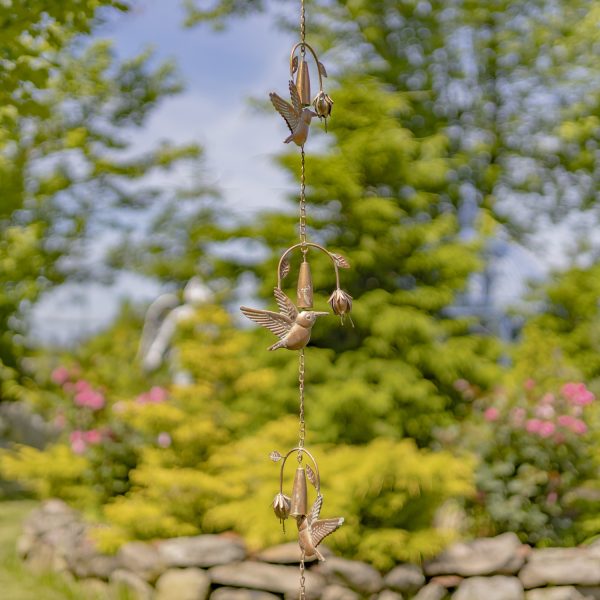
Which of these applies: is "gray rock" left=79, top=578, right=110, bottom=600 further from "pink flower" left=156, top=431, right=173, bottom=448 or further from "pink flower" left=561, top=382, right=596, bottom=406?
"pink flower" left=561, top=382, right=596, bottom=406

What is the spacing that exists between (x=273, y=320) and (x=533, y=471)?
4.63 metres

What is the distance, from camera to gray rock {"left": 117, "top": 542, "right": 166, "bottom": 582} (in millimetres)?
5191

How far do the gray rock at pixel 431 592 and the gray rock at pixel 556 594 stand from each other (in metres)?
0.58

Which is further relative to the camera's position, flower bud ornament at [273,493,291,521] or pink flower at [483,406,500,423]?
pink flower at [483,406,500,423]

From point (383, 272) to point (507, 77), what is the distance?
28.1 feet

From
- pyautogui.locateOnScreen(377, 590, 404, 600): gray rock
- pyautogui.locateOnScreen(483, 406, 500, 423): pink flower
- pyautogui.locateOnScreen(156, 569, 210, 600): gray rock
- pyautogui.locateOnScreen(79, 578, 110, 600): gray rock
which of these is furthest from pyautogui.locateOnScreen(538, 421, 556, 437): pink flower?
pyautogui.locateOnScreen(79, 578, 110, 600): gray rock

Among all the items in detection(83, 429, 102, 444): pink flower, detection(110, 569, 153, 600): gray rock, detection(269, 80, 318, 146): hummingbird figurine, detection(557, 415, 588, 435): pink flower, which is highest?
detection(83, 429, 102, 444): pink flower

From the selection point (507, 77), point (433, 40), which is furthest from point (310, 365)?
point (507, 77)

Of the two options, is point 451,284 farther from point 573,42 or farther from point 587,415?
point 573,42

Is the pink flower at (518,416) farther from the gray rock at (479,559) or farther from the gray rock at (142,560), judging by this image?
the gray rock at (142,560)

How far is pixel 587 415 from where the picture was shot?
6.37 m

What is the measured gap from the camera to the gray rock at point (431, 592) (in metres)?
4.99

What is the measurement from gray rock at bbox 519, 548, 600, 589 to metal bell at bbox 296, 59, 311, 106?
425 cm

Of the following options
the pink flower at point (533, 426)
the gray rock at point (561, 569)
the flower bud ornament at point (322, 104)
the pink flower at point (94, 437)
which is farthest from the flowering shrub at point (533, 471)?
the flower bud ornament at point (322, 104)
